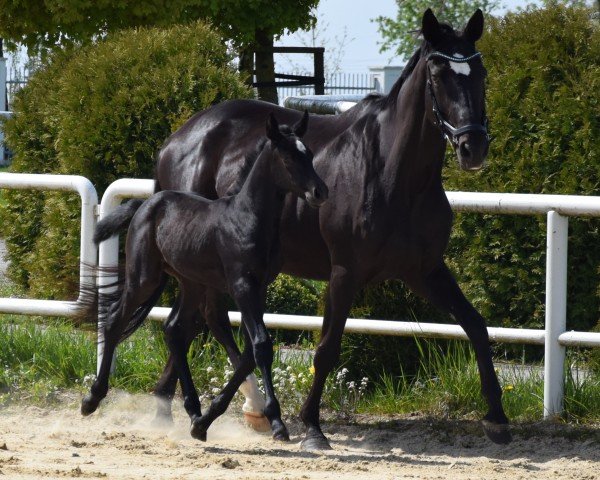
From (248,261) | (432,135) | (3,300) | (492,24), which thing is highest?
(492,24)

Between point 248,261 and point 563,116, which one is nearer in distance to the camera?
point 248,261

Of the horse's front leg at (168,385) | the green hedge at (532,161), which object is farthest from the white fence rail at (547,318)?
the green hedge at (532,161)

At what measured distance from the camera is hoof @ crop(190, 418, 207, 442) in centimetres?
589

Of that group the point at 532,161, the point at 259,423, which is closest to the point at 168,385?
the point at 259,423

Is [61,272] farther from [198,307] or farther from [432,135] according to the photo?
[432,135]

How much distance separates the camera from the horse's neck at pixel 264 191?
5.72 metres

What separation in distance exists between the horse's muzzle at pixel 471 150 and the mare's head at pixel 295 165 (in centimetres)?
62

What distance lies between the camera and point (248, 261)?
18.7 ft

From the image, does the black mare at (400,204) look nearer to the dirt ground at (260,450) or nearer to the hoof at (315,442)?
the hoof at (315,442)

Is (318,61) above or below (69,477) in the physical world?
above

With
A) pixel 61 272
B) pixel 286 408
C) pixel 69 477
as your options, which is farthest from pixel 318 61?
pixel 69 477

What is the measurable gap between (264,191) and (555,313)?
1633mm

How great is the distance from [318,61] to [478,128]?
702 inches

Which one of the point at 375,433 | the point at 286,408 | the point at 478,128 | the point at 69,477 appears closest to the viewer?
the point at 69,477
